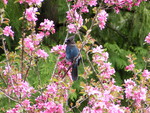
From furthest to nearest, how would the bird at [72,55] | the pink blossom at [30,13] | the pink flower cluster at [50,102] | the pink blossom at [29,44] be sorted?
the bird at [72,55] < the pink blossom at [29,44] < the pink blossom at [30,13] < the pink flower cluster at [50,102]

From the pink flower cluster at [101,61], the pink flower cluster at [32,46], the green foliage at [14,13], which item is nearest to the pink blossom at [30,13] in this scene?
the pink flower cluster at [32,46]

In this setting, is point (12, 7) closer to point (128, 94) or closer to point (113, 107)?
point (128, 94)

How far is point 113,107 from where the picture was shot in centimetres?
205

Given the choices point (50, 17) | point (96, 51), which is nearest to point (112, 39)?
point (50, 17)

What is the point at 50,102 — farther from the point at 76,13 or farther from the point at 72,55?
the point at 76,13

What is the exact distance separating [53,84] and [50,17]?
7.15 feet

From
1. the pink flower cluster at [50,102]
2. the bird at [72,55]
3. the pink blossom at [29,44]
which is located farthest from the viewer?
the bird at [72,55]

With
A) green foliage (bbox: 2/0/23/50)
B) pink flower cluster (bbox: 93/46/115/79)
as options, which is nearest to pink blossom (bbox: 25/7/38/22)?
pink flower cluster (bbox: 93/46/115/79)

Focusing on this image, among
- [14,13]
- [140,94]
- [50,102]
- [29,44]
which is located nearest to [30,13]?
[29,44]

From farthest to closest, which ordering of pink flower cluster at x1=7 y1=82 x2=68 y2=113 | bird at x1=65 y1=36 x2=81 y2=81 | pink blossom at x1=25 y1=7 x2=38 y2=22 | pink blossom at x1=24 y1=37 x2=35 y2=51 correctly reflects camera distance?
bird at x1=65 y1=36 x2=81 y2=81, pink blossom at x1=24 y1=37 x2=35 y2=51, pink blossom at x1=25 y1=7 x2=38 y2=22, pink flower cluster at x1=7 y1=82 x2=68 y2=113

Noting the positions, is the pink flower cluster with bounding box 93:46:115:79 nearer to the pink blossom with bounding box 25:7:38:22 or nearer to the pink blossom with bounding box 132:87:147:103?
the pink blossom with bounding box 132:87:147:103

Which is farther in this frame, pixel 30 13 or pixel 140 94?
pixel 140 94

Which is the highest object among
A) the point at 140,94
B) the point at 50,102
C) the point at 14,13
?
the point at 14,13

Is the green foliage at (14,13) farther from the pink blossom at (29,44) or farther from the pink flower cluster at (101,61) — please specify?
the pink flower cluster at (101,61)
